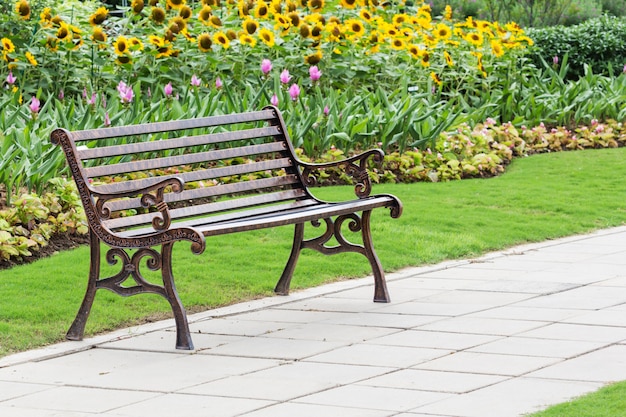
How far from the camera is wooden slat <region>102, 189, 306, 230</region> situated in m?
5.86

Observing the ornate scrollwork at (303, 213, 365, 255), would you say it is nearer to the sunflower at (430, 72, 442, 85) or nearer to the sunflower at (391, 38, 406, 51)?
the sunflower at (430, 72, 442, 85)

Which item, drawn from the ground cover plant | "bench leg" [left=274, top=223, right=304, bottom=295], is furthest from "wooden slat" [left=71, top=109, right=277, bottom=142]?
the ground cover plant

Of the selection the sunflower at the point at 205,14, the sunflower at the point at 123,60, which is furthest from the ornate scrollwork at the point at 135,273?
the sunflower at the point at 205,14

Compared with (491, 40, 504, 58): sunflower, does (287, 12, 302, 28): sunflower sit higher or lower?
higher

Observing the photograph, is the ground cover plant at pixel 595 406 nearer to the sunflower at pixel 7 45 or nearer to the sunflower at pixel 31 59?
the sunflower at pixel 31 59

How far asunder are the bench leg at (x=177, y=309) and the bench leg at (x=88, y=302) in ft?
1.35

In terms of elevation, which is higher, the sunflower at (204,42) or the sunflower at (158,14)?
the sunflower at (158,14)

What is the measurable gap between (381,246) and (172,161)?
2.07 meters

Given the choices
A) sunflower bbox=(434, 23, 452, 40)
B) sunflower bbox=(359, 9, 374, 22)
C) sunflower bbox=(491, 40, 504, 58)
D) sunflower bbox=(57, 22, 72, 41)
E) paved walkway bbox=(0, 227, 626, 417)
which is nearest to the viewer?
paved walkway bbox=(0, 227, 626, 417)

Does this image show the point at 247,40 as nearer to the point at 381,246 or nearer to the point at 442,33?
the point at 442,33

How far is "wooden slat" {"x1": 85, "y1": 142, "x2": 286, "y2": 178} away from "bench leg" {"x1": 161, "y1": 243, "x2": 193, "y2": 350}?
598mm

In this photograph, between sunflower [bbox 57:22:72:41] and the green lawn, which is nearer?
the green lawn

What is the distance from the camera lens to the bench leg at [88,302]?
569 centimetres

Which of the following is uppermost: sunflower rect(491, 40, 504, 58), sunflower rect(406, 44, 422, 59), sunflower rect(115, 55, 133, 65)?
sunflower rect(115, 55, 133, 65)
